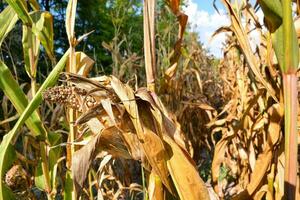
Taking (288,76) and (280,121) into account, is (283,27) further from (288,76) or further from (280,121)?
(280,121)

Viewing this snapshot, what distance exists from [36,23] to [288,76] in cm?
52

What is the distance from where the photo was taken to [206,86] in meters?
3.31

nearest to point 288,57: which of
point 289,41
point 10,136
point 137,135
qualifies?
point 289,41

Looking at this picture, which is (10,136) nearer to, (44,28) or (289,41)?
(44,28)

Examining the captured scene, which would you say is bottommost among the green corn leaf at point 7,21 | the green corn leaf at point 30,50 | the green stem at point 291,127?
the green stem at point 291,127

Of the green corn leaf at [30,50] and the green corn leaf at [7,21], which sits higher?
the green corn leaf at [7,21]

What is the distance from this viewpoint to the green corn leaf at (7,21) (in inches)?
30.7

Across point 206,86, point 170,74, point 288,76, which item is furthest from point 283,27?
point 206,86

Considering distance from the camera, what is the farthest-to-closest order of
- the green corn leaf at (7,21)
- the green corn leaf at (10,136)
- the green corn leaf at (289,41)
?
the green corn leaf at (7,21) → the green corn leaf at (10,136) → the green corn leaf at (289,41)

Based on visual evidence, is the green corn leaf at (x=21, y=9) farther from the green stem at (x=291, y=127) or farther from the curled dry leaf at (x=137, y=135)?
the green stem at (x=291, y=127)

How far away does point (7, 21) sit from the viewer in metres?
0.79

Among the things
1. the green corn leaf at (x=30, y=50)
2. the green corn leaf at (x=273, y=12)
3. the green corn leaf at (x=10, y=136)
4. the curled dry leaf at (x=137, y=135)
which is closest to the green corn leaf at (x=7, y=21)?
the green corn leaf at (x=30, y=50)

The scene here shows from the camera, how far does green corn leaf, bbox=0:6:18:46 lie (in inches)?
30.7

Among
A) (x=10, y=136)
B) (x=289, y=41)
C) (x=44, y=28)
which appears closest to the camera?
(x=289, y=41)
